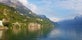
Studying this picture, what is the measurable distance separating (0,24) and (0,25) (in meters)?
3.25

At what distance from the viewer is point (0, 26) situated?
181750mm

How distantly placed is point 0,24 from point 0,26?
21.3ft

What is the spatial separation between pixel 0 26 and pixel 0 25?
3.24 metres

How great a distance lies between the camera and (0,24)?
188m

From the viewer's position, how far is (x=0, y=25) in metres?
185

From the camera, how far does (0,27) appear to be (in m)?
180

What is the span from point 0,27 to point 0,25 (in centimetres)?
466

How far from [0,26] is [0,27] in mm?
1461
